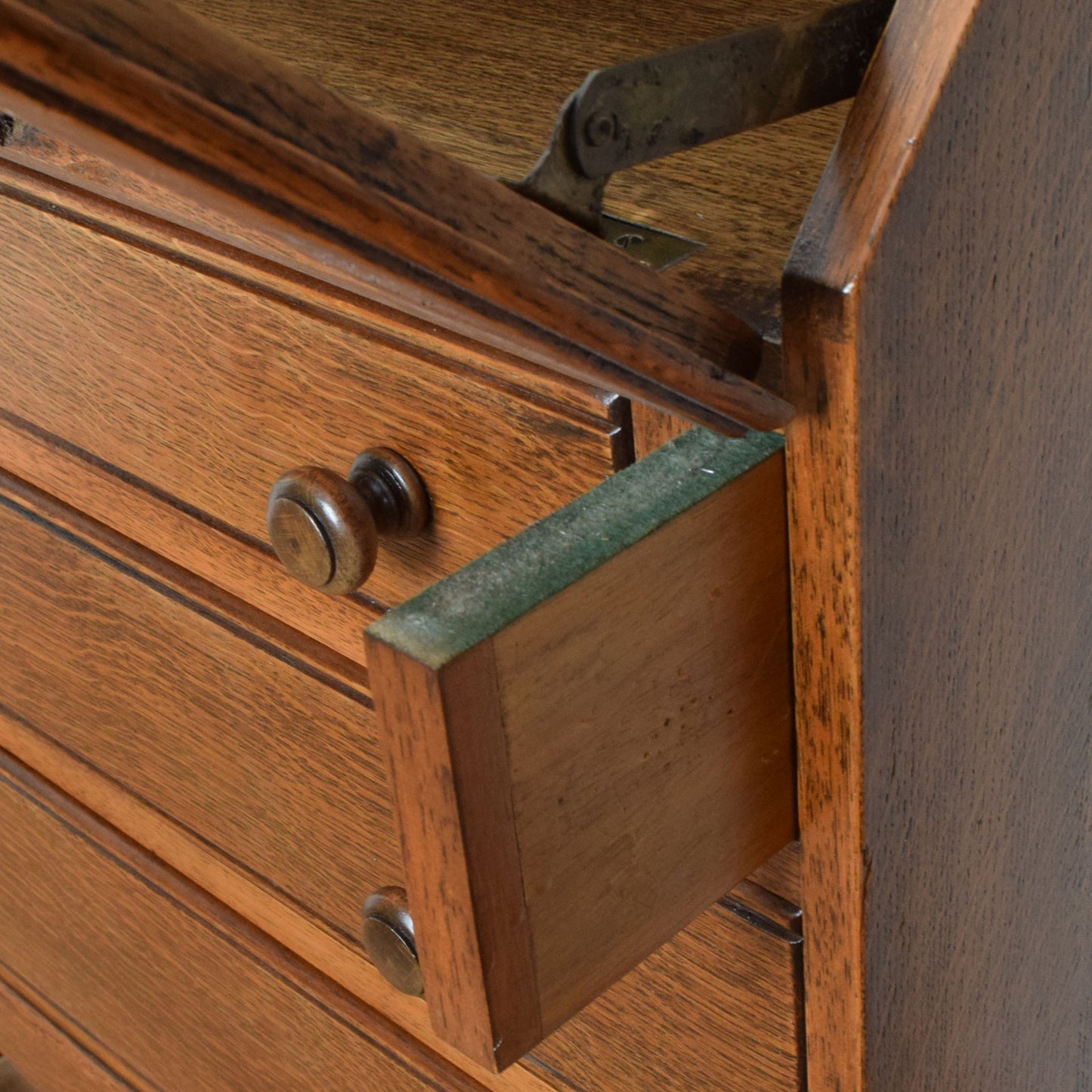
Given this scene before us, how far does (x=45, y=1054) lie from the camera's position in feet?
3.49

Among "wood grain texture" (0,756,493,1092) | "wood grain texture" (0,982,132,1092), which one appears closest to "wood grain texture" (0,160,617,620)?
"wood grain texture" (0,756,493,1092)

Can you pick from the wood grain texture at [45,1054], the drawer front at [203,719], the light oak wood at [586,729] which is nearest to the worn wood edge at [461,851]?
the light oak wood at [586,729]

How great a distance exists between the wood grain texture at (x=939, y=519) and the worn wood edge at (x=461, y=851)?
101 mm

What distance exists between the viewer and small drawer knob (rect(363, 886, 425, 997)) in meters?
0.48

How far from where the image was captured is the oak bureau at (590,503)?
1.01 ft

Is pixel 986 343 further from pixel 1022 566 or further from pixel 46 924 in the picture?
pixel 46 924

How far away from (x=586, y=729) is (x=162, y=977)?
56 centimetres

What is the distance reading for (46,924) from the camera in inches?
36.1

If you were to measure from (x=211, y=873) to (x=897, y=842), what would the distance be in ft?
1.35

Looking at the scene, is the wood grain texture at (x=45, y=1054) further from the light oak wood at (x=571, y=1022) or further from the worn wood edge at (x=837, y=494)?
the worn wood edge at (x=837, y=494)

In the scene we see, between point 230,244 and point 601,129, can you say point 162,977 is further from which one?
point 601,129

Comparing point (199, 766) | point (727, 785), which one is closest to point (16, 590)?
point (199, 766)

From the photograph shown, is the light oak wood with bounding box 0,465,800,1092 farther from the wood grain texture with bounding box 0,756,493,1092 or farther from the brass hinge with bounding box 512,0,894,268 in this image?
the brass hinge with bounding box 512,0,894,268

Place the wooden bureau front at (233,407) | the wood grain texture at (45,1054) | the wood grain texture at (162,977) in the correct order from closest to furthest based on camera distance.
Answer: the wooden bureau front at (233,407)
the wood grain texture at (162,977)
the wood grain texture at (45,1054)
